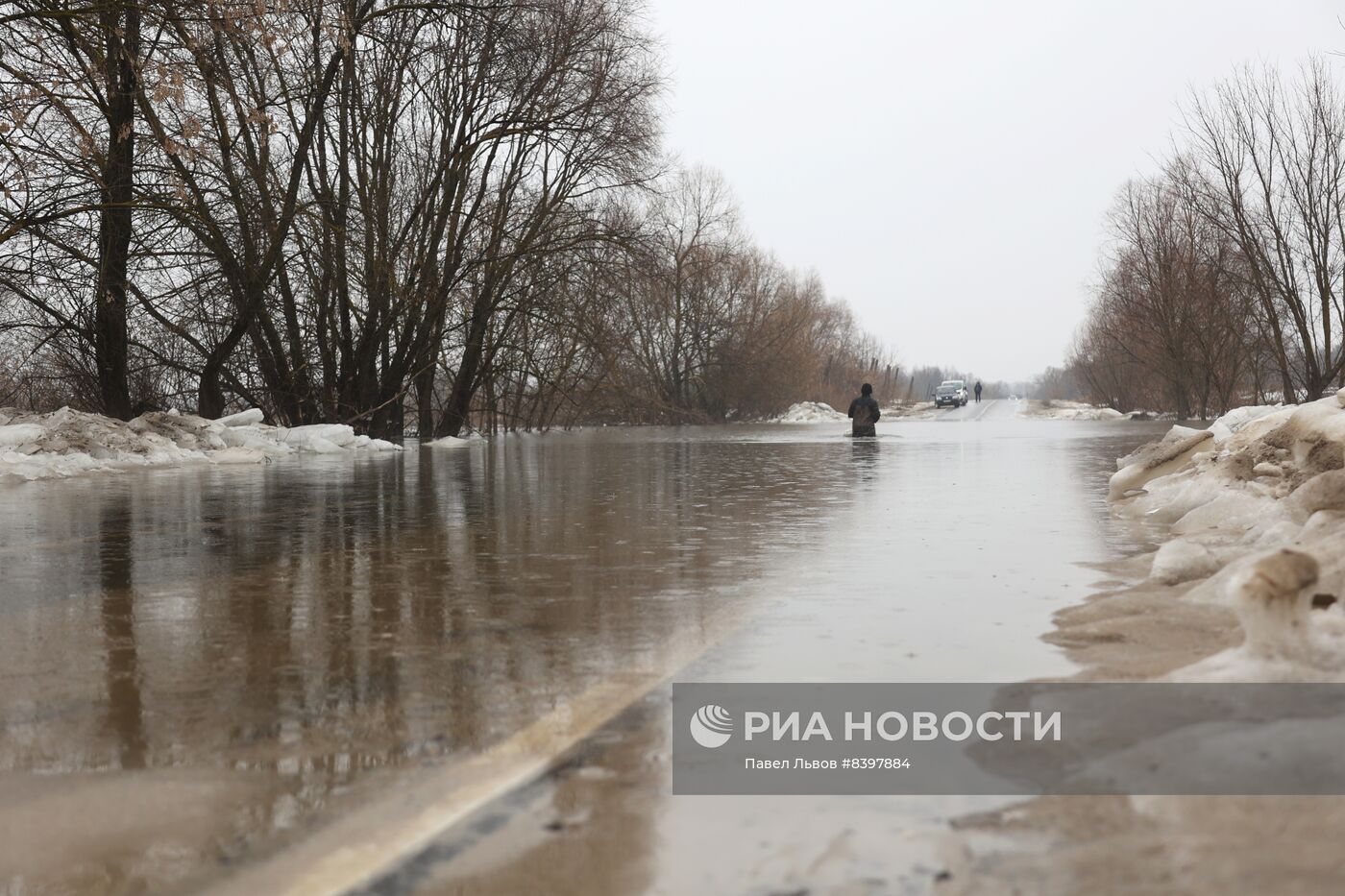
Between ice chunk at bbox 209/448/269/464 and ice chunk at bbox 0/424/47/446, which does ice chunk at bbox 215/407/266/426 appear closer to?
ice chunk at bbox 209/448/269/464

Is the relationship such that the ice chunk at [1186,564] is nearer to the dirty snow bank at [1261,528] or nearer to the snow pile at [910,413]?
the dirty snow bank at [1261,528]

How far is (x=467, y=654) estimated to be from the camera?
380cm

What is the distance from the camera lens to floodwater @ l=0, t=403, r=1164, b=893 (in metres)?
2.15

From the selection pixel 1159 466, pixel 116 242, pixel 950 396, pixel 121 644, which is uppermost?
pixel 116 242

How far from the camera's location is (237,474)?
547 inches

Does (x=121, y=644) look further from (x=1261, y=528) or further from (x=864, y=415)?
(x=864, y=415)

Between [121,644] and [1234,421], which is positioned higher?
[1234,421]

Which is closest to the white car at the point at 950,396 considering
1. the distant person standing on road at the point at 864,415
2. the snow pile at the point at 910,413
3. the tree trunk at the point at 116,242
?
the snow pile at the point at 910,413

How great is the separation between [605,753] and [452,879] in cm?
70

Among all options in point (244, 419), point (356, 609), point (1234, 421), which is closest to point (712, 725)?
point (356, 609)

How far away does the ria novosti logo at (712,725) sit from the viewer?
279cm

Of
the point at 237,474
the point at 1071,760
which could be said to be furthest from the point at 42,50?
the point at 1071,760

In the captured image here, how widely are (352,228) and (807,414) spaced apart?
148 feet

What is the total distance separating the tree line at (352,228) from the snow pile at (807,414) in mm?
29352
